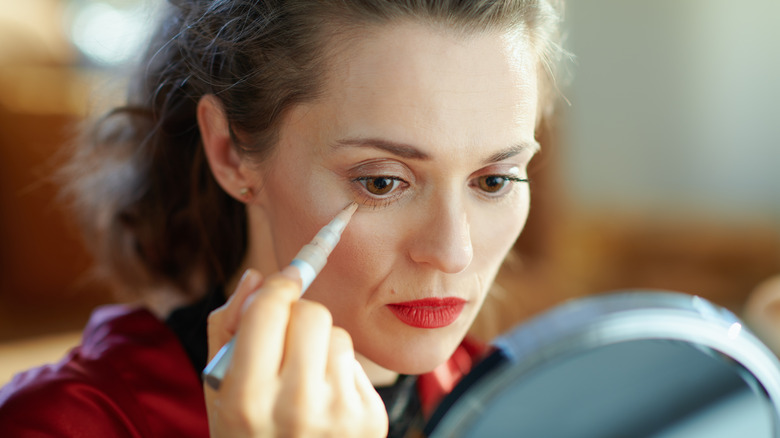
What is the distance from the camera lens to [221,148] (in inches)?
30.4

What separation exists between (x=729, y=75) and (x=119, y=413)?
107 inches

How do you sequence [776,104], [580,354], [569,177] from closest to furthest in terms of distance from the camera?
[580,354] < [776,104] < [569,177]

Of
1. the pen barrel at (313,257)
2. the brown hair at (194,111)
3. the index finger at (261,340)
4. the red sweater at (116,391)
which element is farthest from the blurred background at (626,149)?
the index finger at (261,340)

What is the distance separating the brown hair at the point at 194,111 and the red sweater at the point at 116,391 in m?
0.14

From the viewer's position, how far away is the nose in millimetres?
628

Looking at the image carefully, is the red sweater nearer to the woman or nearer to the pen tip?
the woman

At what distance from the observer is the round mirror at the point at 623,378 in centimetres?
42

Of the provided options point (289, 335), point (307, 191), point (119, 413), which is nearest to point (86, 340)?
point (119, 413)

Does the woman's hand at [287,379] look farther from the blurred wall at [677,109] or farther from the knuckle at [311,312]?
the blurred wall at [677,109]

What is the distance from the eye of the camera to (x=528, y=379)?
0.43m

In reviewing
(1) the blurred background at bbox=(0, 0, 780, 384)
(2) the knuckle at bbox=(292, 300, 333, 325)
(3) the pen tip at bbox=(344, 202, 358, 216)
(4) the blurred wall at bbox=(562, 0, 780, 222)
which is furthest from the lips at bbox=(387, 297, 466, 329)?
(4) the blurred wall at bbox=(562, 0, 780, 222)

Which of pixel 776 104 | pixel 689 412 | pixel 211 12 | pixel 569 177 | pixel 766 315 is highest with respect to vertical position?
pixel 211 12

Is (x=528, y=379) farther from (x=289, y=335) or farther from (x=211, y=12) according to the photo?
(x=211, y=12)

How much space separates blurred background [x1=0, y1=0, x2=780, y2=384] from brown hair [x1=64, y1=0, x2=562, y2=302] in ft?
3.54
